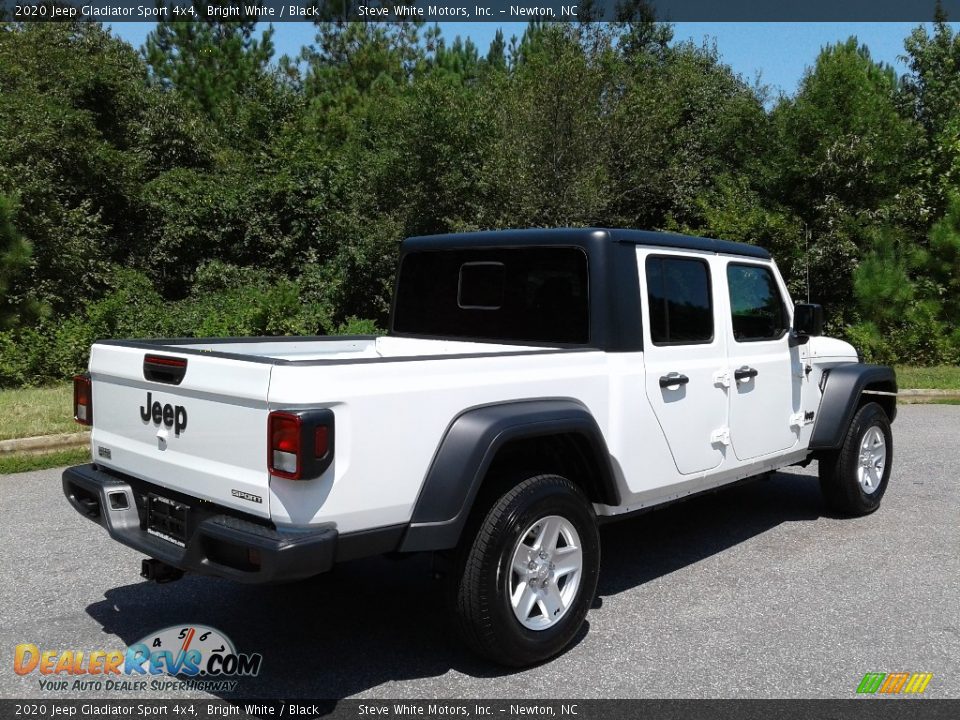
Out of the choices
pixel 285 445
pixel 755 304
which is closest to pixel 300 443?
pixel 285 445

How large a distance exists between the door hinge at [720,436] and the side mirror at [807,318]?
1036 mm

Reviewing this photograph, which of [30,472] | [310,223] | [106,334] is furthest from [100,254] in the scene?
[30,472]

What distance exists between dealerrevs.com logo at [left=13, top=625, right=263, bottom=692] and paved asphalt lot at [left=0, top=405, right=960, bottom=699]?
0.24 feet

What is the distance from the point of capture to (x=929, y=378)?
13.8 meters

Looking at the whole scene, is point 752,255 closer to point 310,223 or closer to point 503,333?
point 503,333

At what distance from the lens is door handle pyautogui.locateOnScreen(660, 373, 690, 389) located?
4.49 meters

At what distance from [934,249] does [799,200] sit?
4732 millimetres

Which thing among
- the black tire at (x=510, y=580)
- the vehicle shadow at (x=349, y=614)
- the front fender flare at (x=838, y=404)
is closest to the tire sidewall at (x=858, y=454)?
the front fender flare at (x=838, y=404)

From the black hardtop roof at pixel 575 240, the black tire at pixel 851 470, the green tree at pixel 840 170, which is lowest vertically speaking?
the black tire at pixel 851 470

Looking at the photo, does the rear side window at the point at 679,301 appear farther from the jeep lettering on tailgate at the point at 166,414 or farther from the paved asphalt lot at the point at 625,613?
the jeep lettering on tailgate at the point at 166,414

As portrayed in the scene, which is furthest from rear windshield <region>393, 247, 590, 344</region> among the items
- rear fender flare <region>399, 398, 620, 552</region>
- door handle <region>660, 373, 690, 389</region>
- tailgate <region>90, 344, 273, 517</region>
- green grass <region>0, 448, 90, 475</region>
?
green grass <region>0, 448, 90, 475</region>

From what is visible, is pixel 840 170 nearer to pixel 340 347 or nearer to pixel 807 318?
pixel 807 318

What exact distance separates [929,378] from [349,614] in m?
12.2

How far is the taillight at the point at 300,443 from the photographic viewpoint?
3.11m
